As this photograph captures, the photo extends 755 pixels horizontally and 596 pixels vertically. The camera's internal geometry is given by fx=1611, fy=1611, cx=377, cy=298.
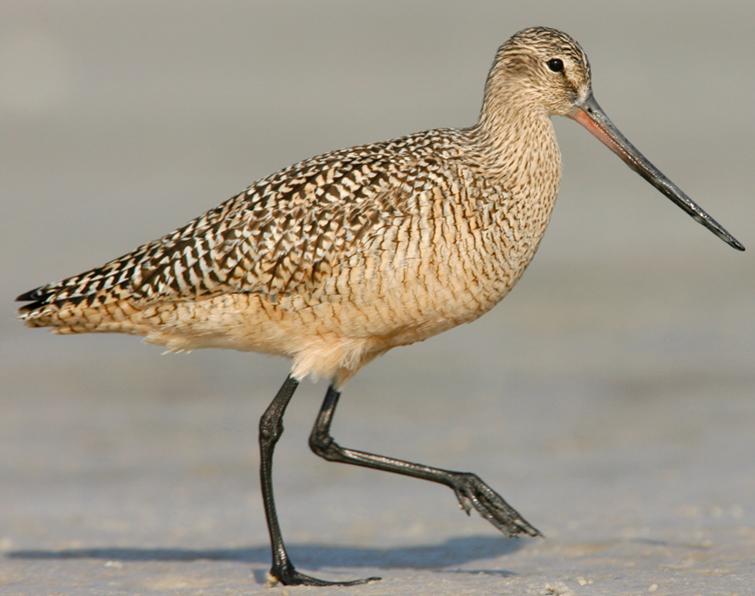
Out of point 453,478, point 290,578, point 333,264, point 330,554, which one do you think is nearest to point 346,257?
point 333,264

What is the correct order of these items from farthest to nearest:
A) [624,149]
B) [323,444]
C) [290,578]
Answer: [323,444] < [624,149] < [290,578]

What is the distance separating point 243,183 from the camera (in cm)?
1945

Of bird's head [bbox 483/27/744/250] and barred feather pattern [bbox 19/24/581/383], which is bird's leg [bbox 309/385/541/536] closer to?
barred feather pattern [bbox 19/24/581/383]

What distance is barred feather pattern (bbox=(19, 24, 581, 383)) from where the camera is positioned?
768 centimetres

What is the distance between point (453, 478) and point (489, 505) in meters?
0.23

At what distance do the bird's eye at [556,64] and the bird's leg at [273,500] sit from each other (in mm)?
2068

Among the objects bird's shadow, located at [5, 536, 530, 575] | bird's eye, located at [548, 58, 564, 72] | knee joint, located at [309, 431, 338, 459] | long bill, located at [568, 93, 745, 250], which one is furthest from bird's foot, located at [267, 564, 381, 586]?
bird's eye, located at [548, 58, 564, 72]

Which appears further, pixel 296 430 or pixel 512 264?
pixel 296 430

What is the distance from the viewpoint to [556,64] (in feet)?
27.0

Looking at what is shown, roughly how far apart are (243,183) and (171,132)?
12.5 ft

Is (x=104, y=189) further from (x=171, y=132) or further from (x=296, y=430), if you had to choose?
(x=296, y=430)

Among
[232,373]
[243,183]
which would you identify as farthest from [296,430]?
[243,183]

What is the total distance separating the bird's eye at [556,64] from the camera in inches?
324

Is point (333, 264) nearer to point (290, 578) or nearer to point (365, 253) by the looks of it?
point (365, 253)
